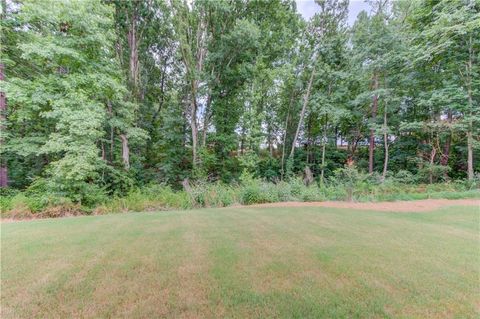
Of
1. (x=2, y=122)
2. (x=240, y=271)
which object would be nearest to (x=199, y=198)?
(x=240, y=271)

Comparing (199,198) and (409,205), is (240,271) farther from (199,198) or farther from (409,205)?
(409,205)

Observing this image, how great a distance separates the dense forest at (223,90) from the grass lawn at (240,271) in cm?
414

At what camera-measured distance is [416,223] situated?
4.61 m

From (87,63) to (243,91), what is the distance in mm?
8603

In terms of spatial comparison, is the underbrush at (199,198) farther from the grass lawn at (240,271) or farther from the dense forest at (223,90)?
the grass lawn at (240,271)

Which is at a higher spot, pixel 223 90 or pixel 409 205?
pixel 223 90

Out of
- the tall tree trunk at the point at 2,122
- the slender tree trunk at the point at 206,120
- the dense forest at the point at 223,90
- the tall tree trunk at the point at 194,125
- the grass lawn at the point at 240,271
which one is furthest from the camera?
the slender tree trunk at the point at 206,120

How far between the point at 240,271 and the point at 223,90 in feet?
42.4

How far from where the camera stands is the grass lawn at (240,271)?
1916mm

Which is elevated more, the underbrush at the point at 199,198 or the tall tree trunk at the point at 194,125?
the tall tree trunk at the point at 194,125

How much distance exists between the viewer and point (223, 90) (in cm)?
1402

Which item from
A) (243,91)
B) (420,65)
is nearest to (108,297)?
(243,91)

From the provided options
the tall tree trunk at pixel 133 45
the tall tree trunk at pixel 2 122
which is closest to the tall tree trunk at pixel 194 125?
the tall tree trunk at pixel 133 45

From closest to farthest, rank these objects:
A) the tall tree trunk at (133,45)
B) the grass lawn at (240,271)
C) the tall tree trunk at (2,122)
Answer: the grass lawn at (240,271)
the tall tree trunk at (2,122)
the tall tree trunk at (133,45)
